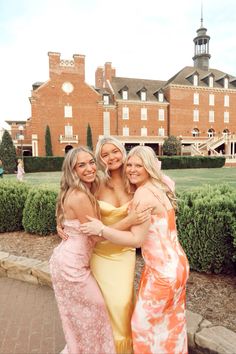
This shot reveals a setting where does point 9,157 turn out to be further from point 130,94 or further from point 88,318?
point 88,318

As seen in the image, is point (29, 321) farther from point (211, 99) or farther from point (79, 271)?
point (211, 99)

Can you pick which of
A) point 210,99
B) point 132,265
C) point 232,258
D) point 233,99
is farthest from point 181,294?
point 233,99

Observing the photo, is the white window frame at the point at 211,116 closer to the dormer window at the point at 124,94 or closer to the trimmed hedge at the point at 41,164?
the dormer window at the point at 124,94

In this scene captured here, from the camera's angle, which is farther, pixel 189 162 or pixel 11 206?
pixel 189 162

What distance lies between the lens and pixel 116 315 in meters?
2.25

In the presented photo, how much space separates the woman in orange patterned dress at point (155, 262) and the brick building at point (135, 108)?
37380mm

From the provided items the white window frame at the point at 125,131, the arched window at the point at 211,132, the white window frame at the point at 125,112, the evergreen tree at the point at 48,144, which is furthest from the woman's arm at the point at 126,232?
the arched window at the point at 211,132

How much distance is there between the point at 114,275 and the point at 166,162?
92.0ft

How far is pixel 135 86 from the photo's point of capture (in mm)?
45938

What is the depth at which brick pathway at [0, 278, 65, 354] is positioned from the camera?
9.12ft

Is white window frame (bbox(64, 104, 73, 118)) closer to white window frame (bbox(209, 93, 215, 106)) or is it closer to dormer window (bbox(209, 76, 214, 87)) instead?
white window frame (bbox(209, 93, 215, 106))

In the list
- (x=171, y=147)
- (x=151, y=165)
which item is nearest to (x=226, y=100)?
(x=171, y=147)

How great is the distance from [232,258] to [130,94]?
4271 cm

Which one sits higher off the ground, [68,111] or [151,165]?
[68,111]
